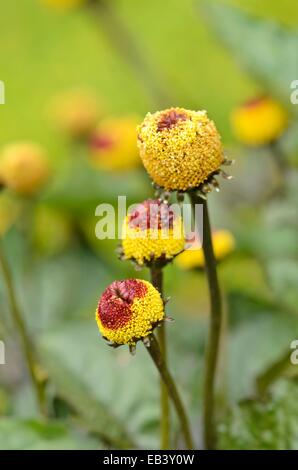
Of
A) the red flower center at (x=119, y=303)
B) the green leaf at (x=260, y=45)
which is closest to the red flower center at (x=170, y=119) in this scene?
the red flower center at (x=119, y=303)

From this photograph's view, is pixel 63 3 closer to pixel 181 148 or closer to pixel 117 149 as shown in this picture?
pixel 117 149

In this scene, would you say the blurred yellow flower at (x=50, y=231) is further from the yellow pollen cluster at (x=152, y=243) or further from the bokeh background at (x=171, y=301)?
the yellow pollen cluster at (x=152, y=243)

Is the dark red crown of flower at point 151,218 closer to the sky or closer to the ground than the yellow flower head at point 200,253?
closer to the ground

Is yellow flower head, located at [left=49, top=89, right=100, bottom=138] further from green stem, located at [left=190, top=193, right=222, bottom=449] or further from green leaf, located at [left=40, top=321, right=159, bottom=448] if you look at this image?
green stem, located at [left=190, top=193, right=222, bottom=449]

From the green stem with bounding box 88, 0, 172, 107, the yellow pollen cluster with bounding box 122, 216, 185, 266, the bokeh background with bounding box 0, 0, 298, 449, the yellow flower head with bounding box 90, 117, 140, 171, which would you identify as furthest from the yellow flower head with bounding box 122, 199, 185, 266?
the green stem with bounding box 88, 0, 172, 107

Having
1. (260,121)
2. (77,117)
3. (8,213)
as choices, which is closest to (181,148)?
(260,121)
